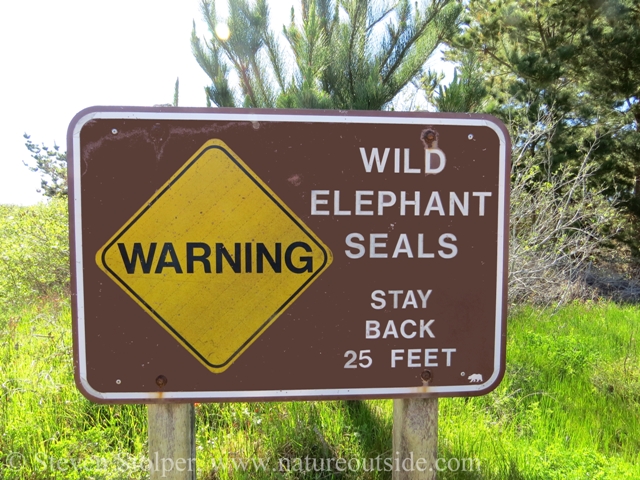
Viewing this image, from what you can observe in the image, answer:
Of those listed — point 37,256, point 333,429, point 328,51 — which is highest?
point 328,51

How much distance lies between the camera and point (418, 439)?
1.35 meters

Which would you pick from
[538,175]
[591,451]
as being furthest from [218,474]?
[538,175]

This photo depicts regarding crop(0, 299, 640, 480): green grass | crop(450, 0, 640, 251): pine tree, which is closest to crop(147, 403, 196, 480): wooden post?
crop(0, 299, 640, 480): green grass

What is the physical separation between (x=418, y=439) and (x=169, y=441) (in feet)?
2.62

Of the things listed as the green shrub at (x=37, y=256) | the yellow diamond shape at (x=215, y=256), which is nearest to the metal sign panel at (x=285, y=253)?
the yellow diamond shape at (x=215, y=256)

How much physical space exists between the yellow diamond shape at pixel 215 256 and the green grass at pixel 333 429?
96cm

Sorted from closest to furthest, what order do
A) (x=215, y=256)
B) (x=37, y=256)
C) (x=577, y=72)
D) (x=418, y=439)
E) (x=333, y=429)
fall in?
(x=215, y=256) < (x=418, y=439) < (x=333, y=429) < (x=37, y=256) < (x=577, y=72)

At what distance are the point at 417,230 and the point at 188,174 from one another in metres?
0.71

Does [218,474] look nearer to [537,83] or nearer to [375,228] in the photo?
[375,228]

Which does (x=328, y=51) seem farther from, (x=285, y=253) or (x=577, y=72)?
(x=577, y=72)

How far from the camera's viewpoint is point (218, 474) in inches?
73.6

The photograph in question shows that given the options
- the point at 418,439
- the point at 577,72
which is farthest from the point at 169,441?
the point at 577,72

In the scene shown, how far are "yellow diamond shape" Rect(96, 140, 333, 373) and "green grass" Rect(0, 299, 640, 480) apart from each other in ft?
3.14

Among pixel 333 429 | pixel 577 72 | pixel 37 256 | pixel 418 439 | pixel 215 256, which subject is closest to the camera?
pixel 215 256
